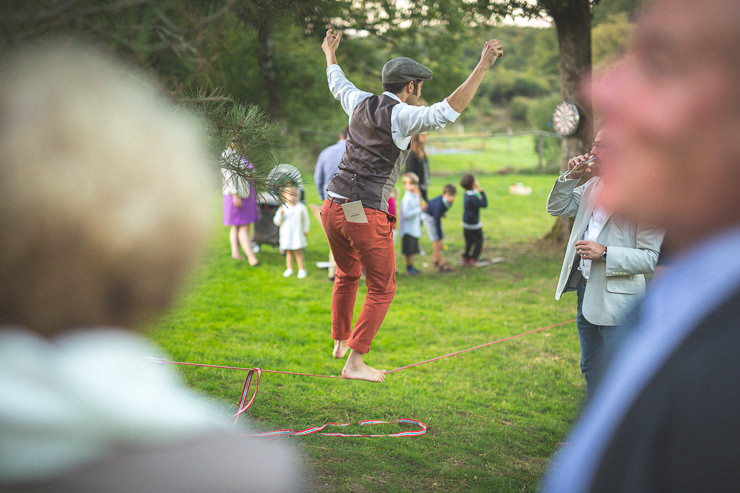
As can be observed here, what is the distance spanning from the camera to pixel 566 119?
719 cm

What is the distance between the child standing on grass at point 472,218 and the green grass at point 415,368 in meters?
0.50

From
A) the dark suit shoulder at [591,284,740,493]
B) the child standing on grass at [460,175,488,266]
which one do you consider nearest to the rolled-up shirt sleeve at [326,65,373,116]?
the dark suit shoulder at [591,284,740,493]

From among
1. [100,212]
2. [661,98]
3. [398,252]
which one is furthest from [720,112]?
[398,252]

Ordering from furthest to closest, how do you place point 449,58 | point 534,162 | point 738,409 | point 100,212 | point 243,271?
point 534,162, point 449,58, point 243,271, point 100,212, point 738,409

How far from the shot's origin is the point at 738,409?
0.66 metres

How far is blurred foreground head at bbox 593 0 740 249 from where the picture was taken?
0.73m

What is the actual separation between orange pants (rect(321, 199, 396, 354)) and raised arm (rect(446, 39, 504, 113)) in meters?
0.86

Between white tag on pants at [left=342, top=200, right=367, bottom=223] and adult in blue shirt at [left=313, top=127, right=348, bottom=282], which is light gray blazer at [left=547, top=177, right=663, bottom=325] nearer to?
white tag on pants at [left=342, top=200, right=367, bottom=223]

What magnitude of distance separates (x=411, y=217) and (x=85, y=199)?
27.7 feet

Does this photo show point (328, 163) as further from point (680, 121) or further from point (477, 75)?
point (680, 121)

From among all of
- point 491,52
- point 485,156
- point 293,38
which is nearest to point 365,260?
point 491,52

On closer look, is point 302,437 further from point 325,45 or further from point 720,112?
point 720,112

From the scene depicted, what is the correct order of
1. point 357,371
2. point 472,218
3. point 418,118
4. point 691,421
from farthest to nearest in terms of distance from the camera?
point 472,218 → point 357,371 → point 418,118 → point 691,421

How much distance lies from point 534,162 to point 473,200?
2026cm
